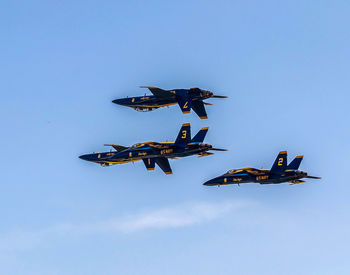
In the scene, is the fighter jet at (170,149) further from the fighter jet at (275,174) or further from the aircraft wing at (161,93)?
the aircraft wing at (161,93)

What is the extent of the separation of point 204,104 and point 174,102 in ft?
23.0

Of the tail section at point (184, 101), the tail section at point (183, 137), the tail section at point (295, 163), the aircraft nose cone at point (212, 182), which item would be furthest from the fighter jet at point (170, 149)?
the tail section at point (295, 163)

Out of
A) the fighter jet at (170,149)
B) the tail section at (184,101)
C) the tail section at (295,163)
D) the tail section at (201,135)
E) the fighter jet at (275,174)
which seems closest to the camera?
the fighter jet at (170,149)

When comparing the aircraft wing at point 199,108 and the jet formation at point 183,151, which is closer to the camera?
the jet formation at point 183,151

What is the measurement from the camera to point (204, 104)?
143 metres

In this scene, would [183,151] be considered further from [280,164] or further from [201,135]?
[280,164]

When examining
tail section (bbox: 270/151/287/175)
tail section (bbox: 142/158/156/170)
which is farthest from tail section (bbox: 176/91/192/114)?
tail section (bbox: 270/151/287/175)

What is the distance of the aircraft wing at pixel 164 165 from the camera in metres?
139

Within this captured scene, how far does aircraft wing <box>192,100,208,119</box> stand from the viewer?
465 ft

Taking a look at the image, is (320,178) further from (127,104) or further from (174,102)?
(127,104)

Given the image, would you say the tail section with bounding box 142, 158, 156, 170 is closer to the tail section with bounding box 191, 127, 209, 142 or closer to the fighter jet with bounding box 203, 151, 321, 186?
the tail section with bounding box 191, 127, 209, 142

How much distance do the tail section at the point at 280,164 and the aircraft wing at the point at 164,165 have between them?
1865 centimetres

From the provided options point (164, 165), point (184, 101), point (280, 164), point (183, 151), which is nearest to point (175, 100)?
point (184, 101)

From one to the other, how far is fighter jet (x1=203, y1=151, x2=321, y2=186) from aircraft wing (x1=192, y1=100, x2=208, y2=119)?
507 inches
